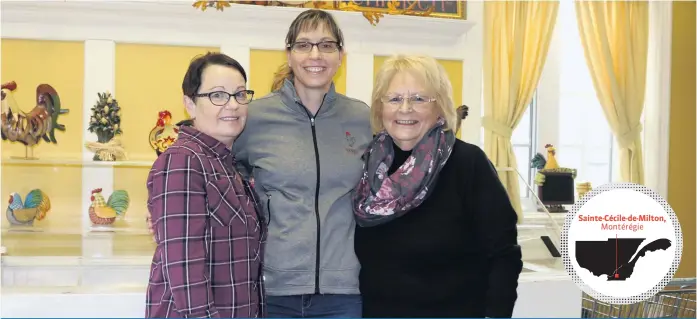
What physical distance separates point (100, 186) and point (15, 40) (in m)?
0.97

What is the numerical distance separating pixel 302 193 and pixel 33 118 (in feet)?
7.71

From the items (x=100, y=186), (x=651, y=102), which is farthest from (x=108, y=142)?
(x=651, y=102)

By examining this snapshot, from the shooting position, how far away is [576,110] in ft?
15.9

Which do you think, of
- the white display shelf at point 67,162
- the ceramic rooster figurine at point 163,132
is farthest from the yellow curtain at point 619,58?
the white display shelf at point 67,162

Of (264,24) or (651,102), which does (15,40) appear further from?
(651,102)

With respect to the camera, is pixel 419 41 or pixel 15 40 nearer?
pixel 15 40

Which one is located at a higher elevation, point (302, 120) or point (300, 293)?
point (302, 120)

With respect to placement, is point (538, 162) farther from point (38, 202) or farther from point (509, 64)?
point (38, 202)

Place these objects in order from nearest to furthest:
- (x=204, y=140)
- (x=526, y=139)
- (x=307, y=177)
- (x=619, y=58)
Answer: (x=204, y=140) → (x=307, y=177) → (x=619, y=58) → (x=526, y=139)

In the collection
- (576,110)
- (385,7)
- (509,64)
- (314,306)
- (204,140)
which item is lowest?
(314,306)

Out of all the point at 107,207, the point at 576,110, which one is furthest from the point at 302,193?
the point at 576,110

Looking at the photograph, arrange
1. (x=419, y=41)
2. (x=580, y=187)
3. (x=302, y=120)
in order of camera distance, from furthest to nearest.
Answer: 1. (x=580, y=187)
2. (x=419, y=41)
3. (x=302, y=120)

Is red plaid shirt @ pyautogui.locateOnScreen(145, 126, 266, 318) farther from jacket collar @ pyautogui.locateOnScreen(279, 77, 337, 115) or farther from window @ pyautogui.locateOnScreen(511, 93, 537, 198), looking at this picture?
window @ pyautogui.locateOnScreen(511, 93, 537, 198)

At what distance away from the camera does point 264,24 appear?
12.8ft
